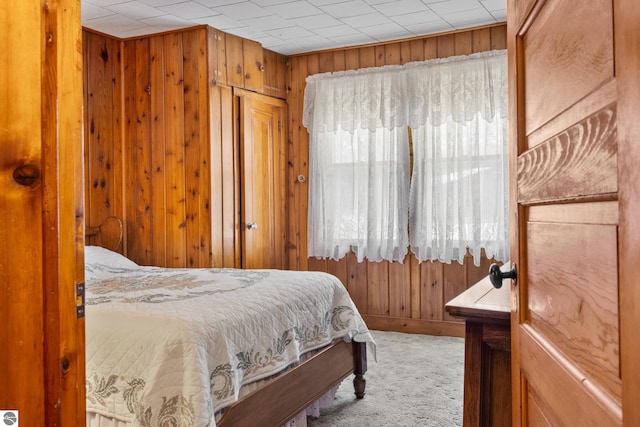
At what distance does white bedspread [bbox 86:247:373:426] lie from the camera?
180 cm

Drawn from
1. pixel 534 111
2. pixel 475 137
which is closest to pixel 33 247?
pixel 534 111

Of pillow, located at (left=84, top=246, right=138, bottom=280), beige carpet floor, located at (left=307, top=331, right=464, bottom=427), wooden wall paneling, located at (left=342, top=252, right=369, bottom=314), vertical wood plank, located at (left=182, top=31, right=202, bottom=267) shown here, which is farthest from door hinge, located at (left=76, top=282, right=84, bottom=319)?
wooden wall paneling, located at (left=342, top=252, right=369, bottom=314)

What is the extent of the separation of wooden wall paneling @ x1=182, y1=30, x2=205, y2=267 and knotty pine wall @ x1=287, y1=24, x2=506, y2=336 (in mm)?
1077

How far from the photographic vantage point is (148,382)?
5.91 ft

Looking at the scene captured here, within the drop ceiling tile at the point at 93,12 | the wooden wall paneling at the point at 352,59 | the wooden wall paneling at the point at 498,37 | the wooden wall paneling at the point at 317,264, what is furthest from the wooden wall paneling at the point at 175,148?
the wooden wall paneling at the point at 498,37

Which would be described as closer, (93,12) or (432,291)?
(93,12)

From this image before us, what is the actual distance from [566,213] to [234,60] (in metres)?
3.87

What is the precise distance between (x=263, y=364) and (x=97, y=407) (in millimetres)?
650

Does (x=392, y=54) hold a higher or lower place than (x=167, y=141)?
higher

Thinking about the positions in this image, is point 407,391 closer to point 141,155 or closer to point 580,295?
point 580,295

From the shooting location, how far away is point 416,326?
181 inches

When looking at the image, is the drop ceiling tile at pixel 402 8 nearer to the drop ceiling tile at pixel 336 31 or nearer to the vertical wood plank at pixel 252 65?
the drop ceiling tile at pixel 336 31

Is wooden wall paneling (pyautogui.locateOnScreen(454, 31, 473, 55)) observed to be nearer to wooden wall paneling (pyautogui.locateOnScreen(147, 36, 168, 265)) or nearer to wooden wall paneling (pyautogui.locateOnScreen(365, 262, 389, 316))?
wooden wall paneling (pyautogui.locateOnScreen(365, 262, 389, 316))

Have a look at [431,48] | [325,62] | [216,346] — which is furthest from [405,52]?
[216,346]
